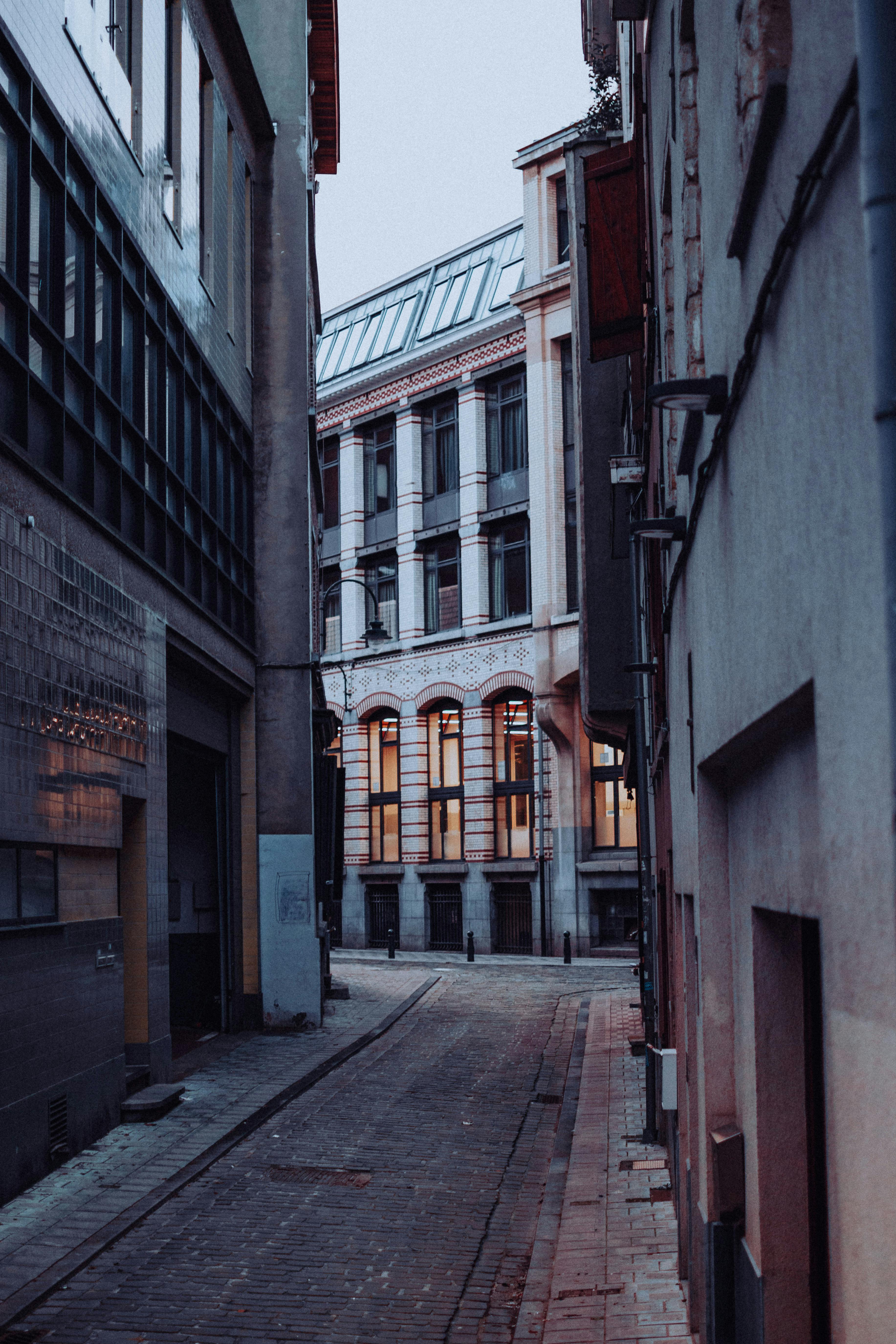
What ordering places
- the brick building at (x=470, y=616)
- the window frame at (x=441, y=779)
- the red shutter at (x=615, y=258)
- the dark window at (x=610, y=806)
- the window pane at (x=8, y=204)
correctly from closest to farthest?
the window pane at (x=8, y=204), the red shutter at (x=615, y=258), the dark window at (x=610, y=806), the brick building at (x=470, y=616), the window frame at (x=441, y=779)

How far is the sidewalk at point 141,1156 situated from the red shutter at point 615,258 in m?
7.19

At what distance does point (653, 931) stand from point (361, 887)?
28.2m

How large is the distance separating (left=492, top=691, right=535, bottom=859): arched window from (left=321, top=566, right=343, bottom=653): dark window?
690cm

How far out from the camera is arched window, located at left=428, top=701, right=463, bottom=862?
38.4m

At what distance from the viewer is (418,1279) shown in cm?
800

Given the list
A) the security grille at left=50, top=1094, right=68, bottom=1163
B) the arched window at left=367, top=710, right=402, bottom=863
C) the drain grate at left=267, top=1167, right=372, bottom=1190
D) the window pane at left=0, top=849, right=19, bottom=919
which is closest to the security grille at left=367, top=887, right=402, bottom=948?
the arched window at left=367, top=710, right=402, bottom=863

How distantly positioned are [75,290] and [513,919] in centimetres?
2659

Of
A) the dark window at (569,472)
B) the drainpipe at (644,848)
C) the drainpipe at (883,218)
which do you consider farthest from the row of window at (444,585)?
the drainpipe at (883,218)

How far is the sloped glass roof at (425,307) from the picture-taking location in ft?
129

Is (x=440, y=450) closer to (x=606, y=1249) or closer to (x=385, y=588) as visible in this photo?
(x=385, y=588)

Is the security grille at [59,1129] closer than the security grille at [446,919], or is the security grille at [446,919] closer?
the security grille at [59,1129]

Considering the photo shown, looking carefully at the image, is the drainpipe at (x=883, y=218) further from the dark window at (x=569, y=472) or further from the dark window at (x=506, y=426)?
the dark window at (x=506, y=426)

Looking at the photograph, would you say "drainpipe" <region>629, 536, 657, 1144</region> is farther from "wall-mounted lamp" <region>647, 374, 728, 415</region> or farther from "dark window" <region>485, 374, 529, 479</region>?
"dark window" <region>485, 374, 529, 479</region>

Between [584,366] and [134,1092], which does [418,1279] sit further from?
[584,366]
